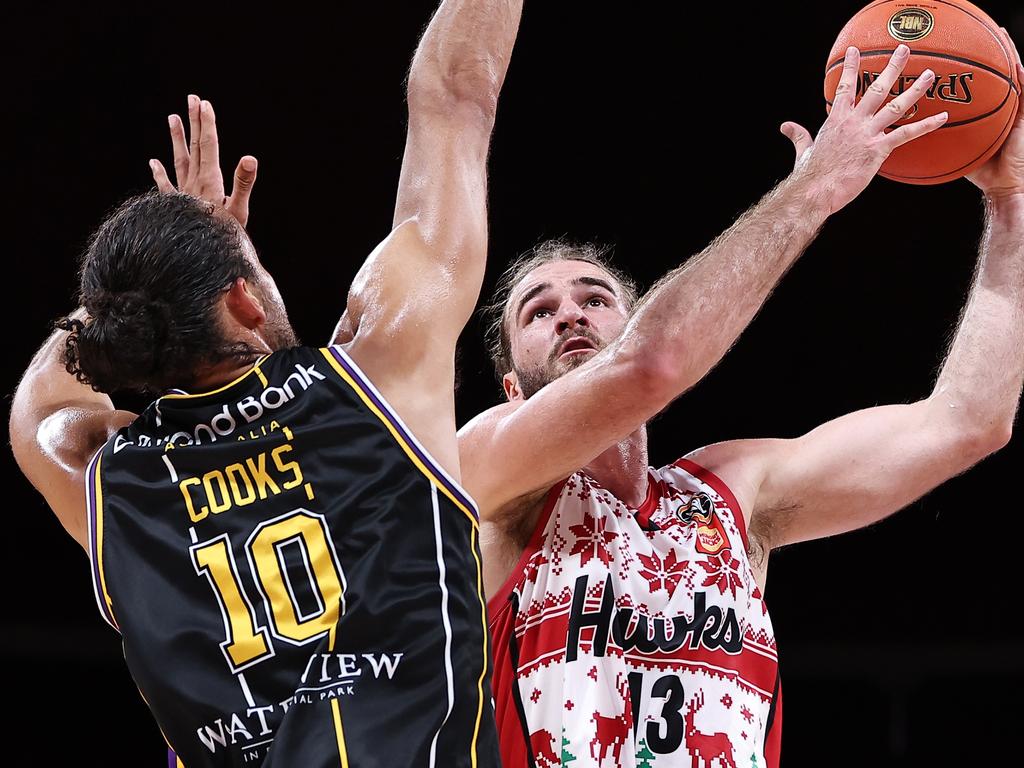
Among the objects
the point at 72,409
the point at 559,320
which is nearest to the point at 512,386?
the point at 559,320

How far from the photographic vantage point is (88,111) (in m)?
6.59

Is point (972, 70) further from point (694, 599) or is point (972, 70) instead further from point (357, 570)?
point (357, 570)

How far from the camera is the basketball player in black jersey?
189 cm

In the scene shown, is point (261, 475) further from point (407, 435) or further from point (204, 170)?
point (204, 170)

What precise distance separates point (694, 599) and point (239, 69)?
4699 mm

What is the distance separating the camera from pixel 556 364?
3.18m

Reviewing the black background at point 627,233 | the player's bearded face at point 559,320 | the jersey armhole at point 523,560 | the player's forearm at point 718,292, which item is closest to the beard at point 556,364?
the player's bearded face at point 559,320

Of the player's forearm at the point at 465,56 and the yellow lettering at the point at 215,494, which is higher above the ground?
the player's forearm at the point at 465,56

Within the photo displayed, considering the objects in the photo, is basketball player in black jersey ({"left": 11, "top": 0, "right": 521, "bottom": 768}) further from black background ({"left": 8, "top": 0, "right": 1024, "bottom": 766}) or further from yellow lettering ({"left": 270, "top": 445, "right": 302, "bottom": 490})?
black background ({"left": 8, "top": 0, "right": 1024, "bottom": 766})

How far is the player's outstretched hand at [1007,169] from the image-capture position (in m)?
3.05

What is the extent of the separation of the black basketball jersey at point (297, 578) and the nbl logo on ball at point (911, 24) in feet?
A: 5.04

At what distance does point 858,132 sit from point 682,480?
3.06ft

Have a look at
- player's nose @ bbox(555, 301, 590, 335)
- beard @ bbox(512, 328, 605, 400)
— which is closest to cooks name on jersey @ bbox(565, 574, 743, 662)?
beard @ bbox(512, 328, 605, 400)

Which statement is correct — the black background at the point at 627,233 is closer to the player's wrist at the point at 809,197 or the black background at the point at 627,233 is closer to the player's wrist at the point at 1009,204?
the player's wrist at the point at 1009,204
